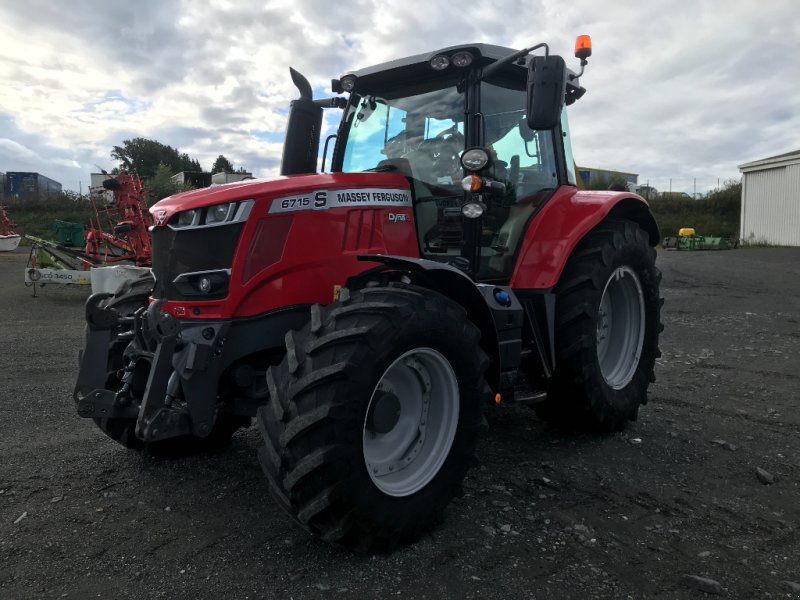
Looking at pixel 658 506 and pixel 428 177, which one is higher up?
pixel 428 177

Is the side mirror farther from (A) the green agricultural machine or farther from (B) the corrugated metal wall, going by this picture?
(B) the corrugated metal wall

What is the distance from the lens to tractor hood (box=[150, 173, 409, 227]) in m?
2.90


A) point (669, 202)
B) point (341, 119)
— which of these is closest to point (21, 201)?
point (669, 202)

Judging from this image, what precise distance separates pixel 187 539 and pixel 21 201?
4141 centimetres

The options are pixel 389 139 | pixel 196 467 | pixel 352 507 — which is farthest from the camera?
pixel 389 139

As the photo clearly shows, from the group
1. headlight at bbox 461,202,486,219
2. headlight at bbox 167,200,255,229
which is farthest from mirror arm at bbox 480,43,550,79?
headlight at bbox 167,200,255,229

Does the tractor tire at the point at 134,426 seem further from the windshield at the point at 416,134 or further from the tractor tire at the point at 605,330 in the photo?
the tractor tire at the point at 605,330

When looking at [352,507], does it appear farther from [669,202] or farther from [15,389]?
[669,202]

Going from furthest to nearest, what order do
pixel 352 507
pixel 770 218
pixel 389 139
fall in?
pixel 770 218 < pixel 389 139 < pixel 352 507

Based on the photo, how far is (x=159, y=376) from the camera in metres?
2.70

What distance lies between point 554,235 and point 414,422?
5.23ft

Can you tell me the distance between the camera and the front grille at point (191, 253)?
9.45ft

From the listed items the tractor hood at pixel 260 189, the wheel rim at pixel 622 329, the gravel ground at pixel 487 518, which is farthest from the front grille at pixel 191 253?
the wheel rim at pixel 622 329

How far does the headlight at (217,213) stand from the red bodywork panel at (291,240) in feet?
0.08
